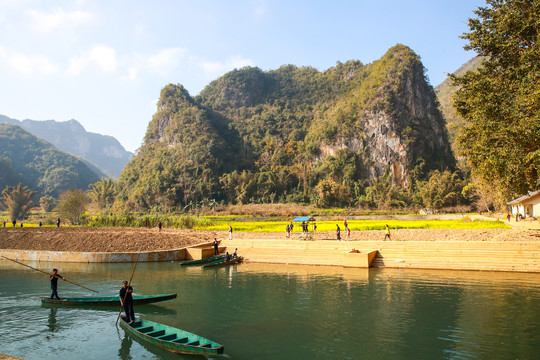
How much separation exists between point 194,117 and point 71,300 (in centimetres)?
11587

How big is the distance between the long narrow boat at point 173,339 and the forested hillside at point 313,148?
7774cm

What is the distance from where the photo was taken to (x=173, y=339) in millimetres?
10383

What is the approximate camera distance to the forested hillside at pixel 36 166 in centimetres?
14988

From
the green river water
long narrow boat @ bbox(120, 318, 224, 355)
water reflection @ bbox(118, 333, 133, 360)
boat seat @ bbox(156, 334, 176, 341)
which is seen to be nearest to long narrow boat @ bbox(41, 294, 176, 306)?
the green river water

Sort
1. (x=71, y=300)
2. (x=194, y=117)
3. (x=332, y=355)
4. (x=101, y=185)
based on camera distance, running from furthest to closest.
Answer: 1. (x=194, y=117)
2. (x=101, y=185)
3. (x=71, y=300)
4. (x=332, y=355)

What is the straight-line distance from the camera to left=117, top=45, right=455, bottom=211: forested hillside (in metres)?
97.5

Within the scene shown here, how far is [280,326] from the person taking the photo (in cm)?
1221

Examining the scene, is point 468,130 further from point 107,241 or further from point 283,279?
point 107,241

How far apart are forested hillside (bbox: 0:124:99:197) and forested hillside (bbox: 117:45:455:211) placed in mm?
54312

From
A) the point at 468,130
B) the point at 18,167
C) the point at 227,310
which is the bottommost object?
the point at 227,310

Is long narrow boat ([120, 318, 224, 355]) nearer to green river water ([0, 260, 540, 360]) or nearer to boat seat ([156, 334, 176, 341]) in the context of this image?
boat seat ([156, 334, 176, 341])

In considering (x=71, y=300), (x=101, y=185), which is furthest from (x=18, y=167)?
(x=71, y=300)

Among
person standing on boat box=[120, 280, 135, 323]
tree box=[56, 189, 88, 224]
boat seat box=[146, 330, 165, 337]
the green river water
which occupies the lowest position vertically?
the green river water

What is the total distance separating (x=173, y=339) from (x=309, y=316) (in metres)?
5.32
